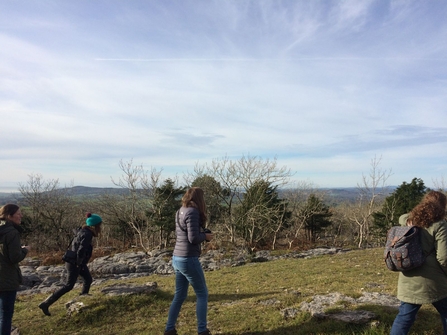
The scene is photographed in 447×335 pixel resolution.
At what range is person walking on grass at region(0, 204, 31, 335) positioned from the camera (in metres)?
4.53

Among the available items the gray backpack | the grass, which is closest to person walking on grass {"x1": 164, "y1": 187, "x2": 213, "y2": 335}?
the grass

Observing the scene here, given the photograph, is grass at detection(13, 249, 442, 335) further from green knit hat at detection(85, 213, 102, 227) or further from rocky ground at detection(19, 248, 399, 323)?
green knit hat at detection(85, 213, 102, 227)

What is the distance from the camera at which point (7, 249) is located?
4.54 metres

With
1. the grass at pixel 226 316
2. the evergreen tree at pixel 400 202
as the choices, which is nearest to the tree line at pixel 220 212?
the evergreen tree at pixel 400 202

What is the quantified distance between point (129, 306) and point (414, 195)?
3113cm

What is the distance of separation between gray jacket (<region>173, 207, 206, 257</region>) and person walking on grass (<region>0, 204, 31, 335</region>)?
7.68 ft

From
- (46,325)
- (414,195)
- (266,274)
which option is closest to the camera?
(46,325)

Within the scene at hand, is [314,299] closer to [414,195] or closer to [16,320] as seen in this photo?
[16,320]

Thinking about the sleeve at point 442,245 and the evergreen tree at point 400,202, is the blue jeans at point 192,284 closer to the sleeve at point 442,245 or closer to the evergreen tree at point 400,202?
the sleeve at point 442,245

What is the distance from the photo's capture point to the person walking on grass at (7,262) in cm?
453

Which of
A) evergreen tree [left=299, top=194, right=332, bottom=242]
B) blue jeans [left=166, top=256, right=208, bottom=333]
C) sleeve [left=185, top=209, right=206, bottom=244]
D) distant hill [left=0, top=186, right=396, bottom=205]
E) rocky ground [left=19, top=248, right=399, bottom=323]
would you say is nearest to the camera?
sleeve [left=185, top=209, right=206, bottom=244]

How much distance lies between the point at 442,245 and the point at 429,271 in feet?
1.19

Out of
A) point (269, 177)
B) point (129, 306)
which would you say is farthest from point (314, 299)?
point (269, 177)

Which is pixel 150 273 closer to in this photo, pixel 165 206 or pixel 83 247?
pixel 83 247
